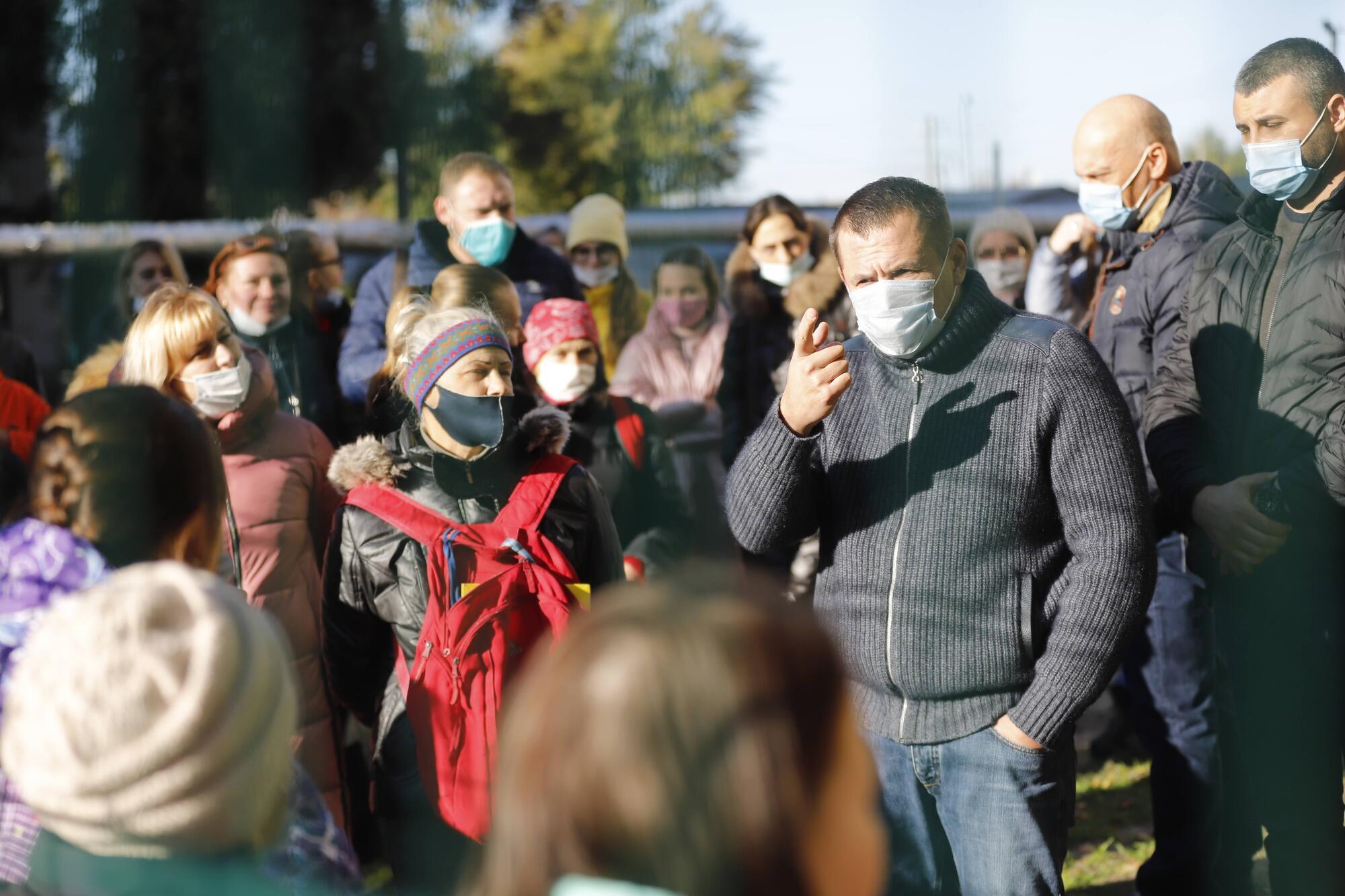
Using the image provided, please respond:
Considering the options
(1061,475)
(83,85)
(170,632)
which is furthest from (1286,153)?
(83,85)

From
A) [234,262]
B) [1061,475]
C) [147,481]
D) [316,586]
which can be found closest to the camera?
[147,481]

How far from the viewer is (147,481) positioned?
6.21ft

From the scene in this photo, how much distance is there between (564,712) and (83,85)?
373 inches

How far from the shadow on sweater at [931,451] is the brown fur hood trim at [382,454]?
76 centimetres

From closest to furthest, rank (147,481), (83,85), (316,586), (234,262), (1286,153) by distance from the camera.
Result: 1. (147,481)
2. (1286,153)
3. (316,586)
4. (234,262)
5. (83,85)

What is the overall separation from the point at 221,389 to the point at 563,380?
3.30 feet

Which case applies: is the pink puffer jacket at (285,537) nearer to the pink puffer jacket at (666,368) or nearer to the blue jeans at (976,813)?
the blue jeans at (976,813)

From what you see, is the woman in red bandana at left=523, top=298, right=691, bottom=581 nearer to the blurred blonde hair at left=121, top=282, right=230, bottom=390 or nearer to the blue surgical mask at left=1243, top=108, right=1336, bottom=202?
the blurred blonde hair at left=121, top=282, right=230, bottom=390

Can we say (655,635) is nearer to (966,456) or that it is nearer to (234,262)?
(966,456)

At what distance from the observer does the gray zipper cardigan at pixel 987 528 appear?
2.23 meters

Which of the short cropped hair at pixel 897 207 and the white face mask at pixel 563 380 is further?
the white face mask at pixel 563 380

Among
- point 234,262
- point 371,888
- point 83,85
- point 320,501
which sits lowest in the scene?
point 371,888

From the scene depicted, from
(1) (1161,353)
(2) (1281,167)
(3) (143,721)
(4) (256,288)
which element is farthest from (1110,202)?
(3) (143,721)

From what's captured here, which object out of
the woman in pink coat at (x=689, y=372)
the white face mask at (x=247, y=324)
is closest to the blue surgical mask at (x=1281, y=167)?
the woman in pink coat at (x=689, y=372)
